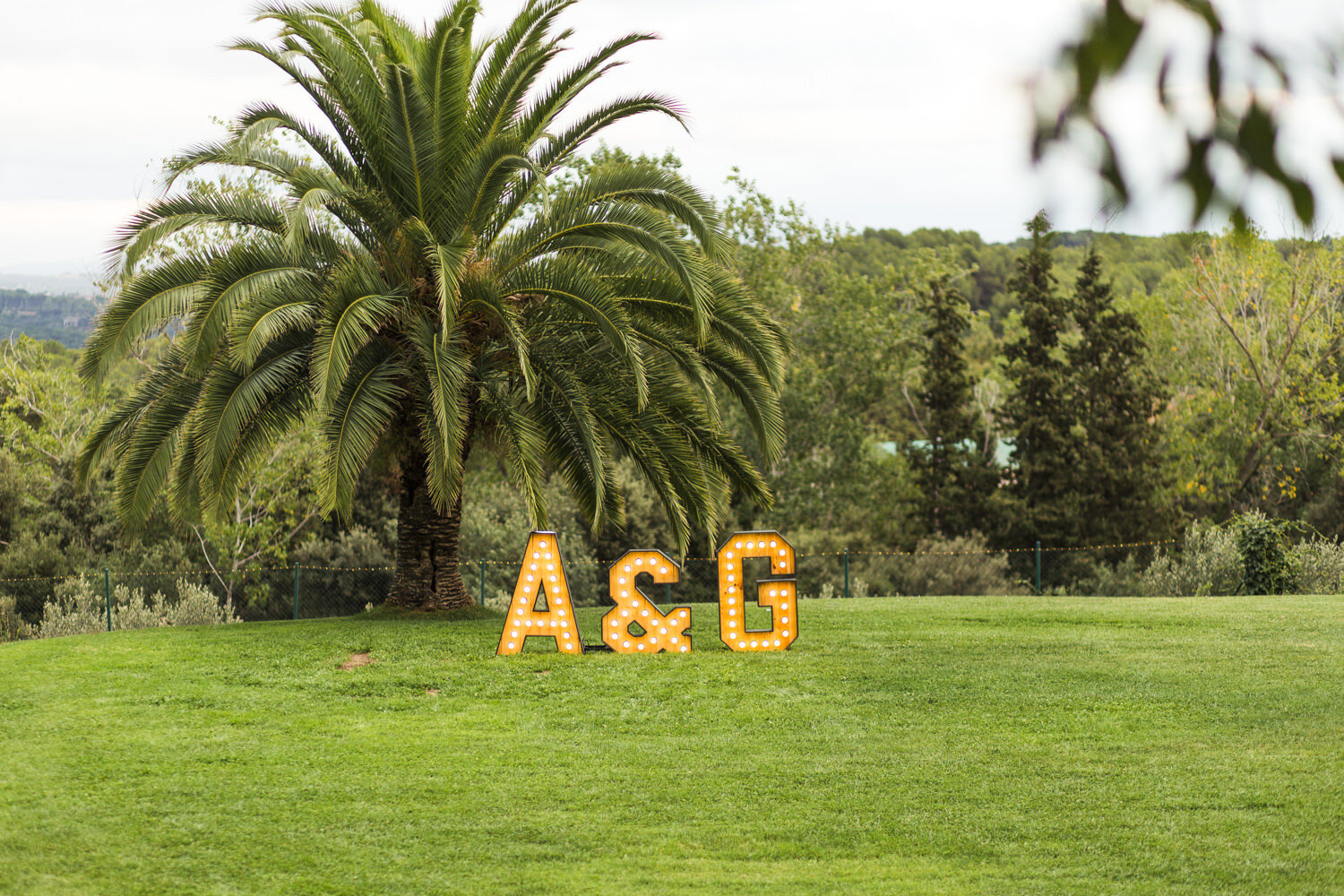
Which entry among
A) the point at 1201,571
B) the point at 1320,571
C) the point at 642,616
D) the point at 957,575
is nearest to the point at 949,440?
the point at 957,575

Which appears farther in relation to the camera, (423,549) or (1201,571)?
(1201,571)

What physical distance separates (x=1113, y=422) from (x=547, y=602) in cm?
2360

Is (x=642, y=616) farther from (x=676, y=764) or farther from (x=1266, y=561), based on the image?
(x=1266, y=561)

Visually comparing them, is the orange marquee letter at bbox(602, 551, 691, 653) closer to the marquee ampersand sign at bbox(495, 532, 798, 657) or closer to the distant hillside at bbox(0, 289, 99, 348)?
the marquee ampersand sign at bbox(495, 532, 798, 657)

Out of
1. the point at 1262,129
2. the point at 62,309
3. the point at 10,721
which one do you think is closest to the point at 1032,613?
the point at 10,721

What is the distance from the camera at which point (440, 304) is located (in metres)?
13.5

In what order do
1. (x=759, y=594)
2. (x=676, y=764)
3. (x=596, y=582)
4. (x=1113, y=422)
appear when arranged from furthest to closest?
(x=1113, y=422) < (x=596, y=582) < (x=759, y=594) < (x=676, y=764)

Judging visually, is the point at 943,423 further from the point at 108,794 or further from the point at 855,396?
the point at 108,794

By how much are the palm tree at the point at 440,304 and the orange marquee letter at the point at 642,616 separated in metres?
1.03

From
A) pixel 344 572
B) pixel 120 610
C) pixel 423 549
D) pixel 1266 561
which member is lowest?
pixel 120 610

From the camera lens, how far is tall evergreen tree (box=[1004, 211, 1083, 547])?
3180cm

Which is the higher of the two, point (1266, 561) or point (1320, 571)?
point (1266, 561)

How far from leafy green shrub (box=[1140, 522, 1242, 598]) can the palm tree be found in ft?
39.8

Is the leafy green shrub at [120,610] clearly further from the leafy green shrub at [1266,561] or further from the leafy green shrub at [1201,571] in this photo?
the leafy green shrub at [1266,561]
